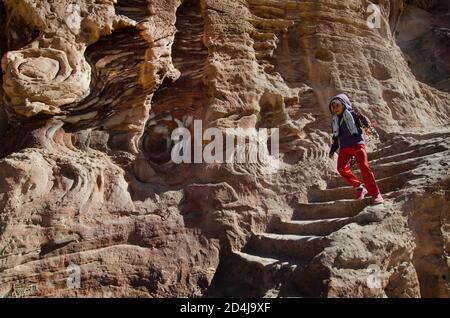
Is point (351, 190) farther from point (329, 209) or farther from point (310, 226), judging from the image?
point (310, 226)

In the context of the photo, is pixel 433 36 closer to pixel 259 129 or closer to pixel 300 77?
pixel 300 77

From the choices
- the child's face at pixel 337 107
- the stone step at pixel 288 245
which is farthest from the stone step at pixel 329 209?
the child's face at pixel 337 107

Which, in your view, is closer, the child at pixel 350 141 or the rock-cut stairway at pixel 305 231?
the rock-cut stairway at pixel 305 231

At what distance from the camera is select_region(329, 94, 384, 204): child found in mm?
4316

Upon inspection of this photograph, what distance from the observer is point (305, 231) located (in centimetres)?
447

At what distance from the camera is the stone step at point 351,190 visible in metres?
4.57

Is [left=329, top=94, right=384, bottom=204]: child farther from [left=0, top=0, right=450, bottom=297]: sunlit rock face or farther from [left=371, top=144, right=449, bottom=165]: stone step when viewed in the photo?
[left=371, top=144, right=449, bottom=165]: stone step

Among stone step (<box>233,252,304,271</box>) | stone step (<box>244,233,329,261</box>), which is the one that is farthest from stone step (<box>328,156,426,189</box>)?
stone step (<box>233,252,304,271</box>)

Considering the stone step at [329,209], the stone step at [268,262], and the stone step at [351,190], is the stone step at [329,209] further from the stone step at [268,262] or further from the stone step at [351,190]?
the stone step at [268,262]

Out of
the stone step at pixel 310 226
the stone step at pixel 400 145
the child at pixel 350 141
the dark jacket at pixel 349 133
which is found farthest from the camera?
the stone step at pixel 400 145

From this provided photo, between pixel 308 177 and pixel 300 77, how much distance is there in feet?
7.02

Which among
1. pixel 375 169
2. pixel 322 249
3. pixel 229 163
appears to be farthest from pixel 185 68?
pixel 322 249

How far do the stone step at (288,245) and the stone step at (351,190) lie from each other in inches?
35.4

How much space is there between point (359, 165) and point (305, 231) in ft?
3.04
